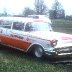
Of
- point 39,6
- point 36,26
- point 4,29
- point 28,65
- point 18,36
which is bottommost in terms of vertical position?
point 28,65

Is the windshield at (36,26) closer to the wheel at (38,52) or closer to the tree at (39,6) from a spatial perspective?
the wheel at (38,52)

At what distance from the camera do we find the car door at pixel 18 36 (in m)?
12.2

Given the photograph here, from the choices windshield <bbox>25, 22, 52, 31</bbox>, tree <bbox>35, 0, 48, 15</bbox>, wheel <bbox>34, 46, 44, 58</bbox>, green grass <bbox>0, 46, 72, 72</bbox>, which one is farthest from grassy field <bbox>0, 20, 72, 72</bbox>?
tree <bbox>35, 0, 48, 15</bbox>

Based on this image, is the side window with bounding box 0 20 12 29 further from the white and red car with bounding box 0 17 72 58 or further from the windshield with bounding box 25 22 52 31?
the windshield with bounding box 25 22 52 31

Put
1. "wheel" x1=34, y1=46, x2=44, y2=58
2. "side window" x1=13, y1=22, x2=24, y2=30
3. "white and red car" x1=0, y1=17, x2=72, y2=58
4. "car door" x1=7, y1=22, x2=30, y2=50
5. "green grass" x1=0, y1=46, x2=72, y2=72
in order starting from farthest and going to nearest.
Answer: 1. "side window" x1=13, y1=22, x2=24, y2=30
2. "car door" x1=7, y1=22, x2=30, y2=50
3. "wheel" x1=34, y1=46, x2=44, y2=58
4. "white and red car" x1=0, y1=17, x2=72, y2=58
5. "green grass" x1=0, y1=46, x2=72, y2=72

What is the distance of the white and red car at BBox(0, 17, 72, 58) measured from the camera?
433 inches

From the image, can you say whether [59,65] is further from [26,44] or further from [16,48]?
[16,48]

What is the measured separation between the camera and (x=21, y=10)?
72.2ft

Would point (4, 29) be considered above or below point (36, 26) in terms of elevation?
below

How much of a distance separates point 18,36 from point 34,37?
4.00 ft

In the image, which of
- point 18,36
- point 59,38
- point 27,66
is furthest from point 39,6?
point 27,66

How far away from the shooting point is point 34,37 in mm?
11625

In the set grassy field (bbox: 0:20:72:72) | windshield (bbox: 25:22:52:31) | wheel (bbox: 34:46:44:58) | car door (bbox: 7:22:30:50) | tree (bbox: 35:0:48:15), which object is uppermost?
tree (bbox: 35:0:48:15)

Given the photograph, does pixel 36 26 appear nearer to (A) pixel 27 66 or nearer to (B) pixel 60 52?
(B) pixel 60 52
